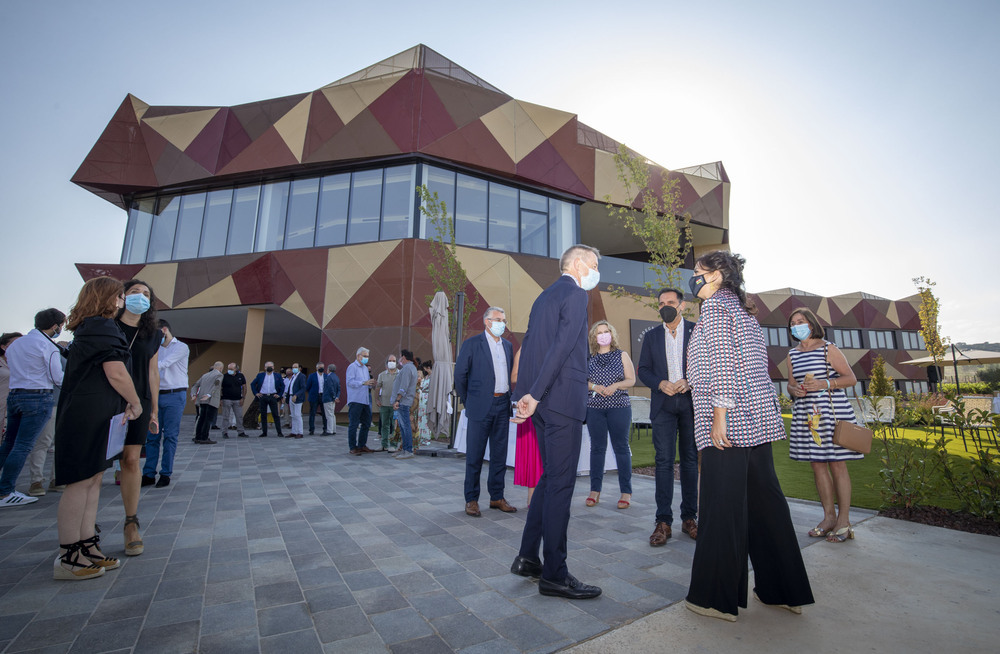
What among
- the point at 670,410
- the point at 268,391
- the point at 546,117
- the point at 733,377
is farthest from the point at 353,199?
the point at 733,377

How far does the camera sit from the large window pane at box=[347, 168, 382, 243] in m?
14.3

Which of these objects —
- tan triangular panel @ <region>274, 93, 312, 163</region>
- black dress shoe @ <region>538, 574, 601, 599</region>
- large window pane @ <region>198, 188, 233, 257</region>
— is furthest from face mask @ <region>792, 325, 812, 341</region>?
large window pane @ <region>198, 188, 233, 257</region>

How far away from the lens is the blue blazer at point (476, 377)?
4430 mm

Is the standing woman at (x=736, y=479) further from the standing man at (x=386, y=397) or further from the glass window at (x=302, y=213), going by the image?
the glass window at (x=302, y=213)

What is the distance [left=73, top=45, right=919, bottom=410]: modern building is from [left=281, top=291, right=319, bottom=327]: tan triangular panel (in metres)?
0.05

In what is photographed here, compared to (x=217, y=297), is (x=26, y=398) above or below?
below

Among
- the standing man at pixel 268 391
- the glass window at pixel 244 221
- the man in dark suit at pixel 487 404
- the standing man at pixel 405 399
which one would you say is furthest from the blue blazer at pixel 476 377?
the glass window at pixel 244 221

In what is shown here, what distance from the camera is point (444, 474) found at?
623 centimetres

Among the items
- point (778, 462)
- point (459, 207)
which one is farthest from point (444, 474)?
point (459, 207)

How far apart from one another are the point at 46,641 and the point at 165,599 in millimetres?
475

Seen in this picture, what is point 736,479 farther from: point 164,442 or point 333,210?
point 333,210

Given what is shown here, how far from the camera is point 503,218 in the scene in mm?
15195

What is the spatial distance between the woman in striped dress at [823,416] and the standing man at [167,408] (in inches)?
244

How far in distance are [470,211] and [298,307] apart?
20.7 ft
